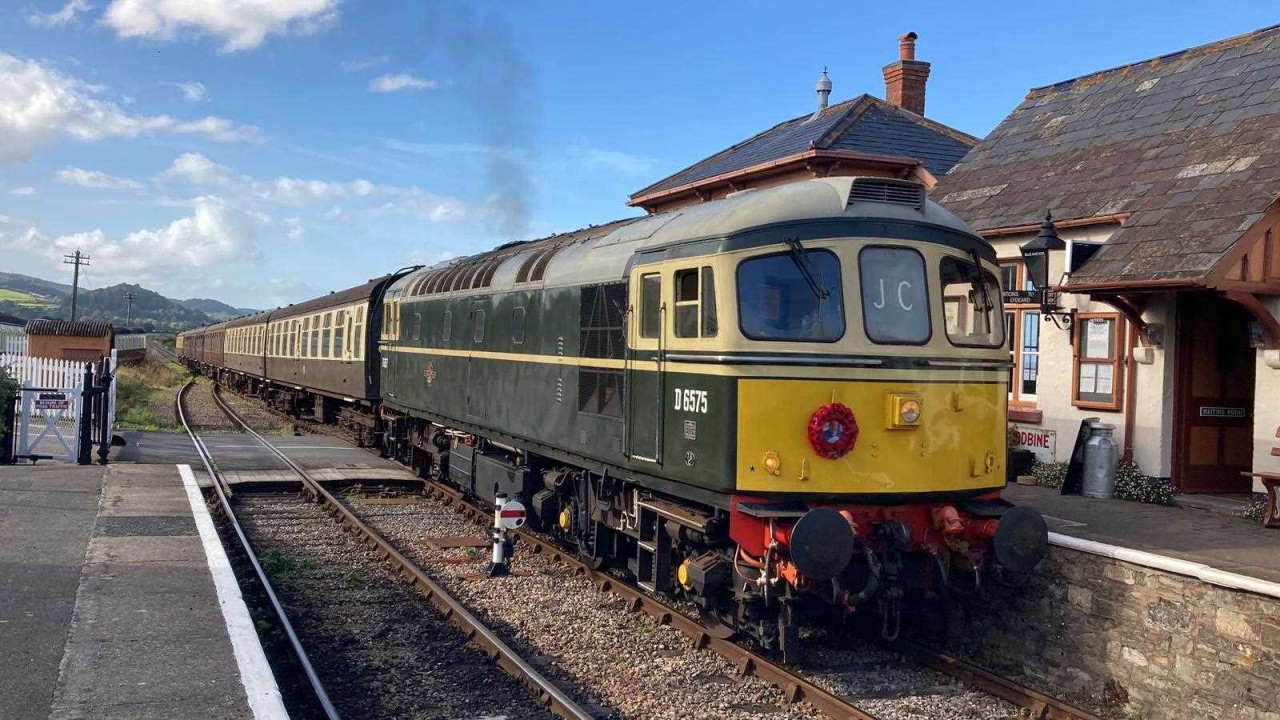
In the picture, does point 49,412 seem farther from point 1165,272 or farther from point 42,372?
point 1165,272

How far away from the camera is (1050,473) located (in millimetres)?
12406

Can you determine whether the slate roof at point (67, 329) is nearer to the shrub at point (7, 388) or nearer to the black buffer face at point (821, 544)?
the shrub at point (7, 388)

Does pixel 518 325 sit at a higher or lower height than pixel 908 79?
lower

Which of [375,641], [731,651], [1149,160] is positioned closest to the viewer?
[731,651]

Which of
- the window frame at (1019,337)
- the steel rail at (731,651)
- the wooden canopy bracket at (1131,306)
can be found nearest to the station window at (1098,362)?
the wooden canopy bracket at (1131,306)

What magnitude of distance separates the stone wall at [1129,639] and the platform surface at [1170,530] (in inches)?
23.5

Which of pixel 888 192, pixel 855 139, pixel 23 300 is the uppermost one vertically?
pixel 23 300

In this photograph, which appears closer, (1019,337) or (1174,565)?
(1174,565)

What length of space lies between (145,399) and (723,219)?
2903 centimetres

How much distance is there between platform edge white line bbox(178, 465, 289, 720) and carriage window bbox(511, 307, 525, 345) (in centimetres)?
362

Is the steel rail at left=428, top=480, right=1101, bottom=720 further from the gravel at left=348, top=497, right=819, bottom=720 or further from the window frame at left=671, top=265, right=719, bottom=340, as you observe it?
the window frame at left=671, top=265, right=719, bottom=340

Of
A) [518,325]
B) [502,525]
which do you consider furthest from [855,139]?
[502,525]

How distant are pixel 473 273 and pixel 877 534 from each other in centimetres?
734

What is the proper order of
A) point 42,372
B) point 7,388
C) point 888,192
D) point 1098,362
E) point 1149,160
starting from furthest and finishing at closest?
point 42,372 → point 7,388 → point 1149,160 → point 1098,362 → point 888,192
